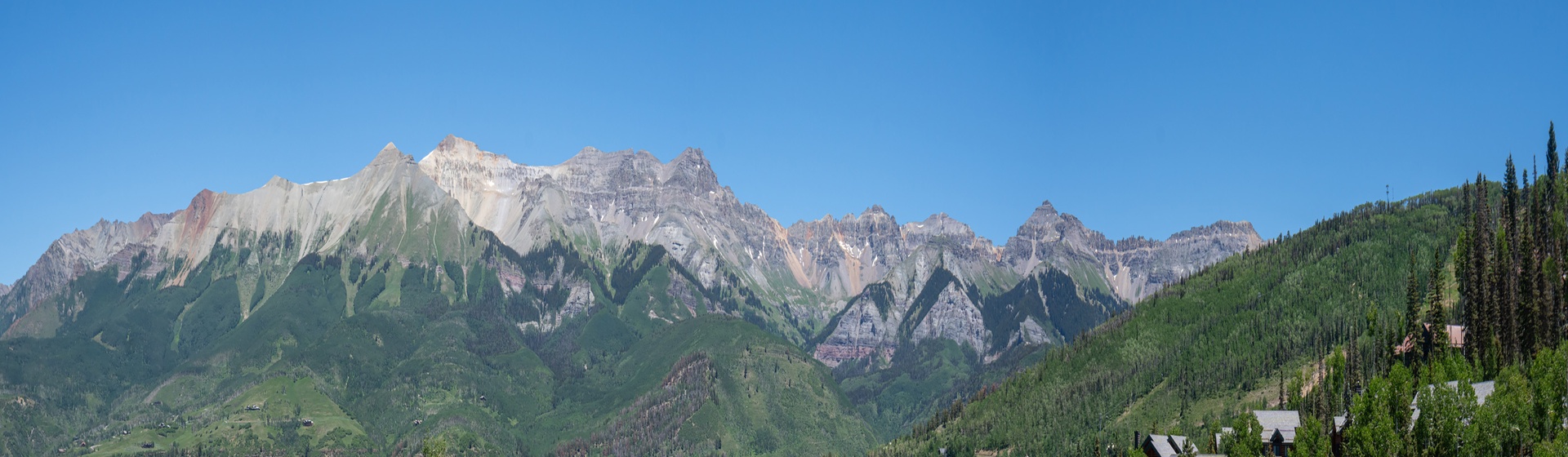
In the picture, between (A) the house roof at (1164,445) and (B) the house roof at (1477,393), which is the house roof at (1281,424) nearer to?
(A) the house roof at (1164,445)

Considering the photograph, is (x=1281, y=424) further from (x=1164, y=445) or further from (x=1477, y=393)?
(x=1477, y=393)

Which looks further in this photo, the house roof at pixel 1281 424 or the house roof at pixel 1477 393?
the house roof at pixel 1281 424

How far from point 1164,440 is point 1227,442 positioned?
22.6ft

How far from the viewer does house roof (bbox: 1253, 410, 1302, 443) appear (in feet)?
559

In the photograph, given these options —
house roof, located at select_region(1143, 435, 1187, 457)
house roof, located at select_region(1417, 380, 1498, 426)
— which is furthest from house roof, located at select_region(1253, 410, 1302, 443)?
house roof, located at select_region(1417, 380, 1498, 426)

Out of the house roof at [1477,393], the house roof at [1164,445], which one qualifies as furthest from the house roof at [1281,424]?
the house roof at [1477,393]

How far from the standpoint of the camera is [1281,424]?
175 metres

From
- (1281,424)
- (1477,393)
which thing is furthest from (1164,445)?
(1477,393)

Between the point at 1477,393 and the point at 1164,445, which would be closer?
the point at 1477,393

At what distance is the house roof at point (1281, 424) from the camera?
559 feet

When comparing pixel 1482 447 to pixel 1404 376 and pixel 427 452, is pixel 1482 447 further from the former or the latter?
pixel 427 452

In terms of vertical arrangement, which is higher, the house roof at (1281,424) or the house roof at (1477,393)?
the house roof at (1477,393)

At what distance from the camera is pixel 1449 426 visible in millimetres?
148875

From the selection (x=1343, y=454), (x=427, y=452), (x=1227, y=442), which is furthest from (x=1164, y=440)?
(x=427, y=452)
